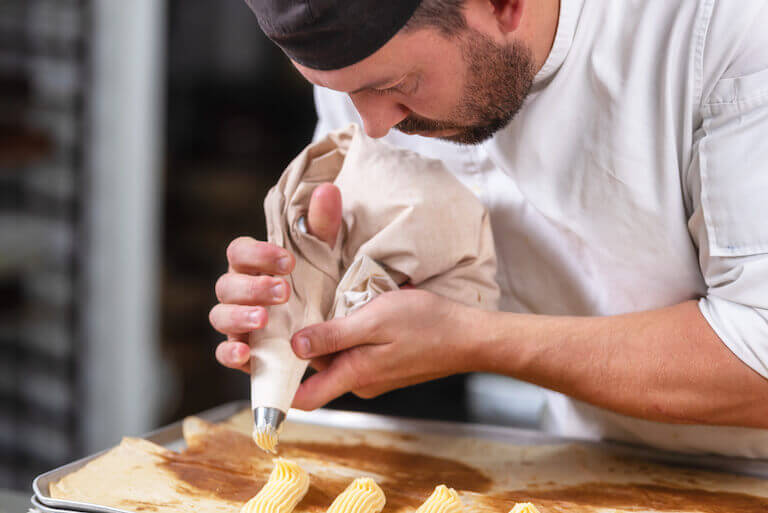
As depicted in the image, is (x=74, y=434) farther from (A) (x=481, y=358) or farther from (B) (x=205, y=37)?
(A) (x=481, y=358)

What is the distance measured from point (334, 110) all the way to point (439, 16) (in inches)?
24.0

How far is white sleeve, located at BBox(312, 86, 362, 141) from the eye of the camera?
1.51 metres

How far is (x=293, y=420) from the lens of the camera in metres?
1.44

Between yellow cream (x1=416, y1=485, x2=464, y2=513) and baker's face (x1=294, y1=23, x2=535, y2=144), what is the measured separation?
0.51m

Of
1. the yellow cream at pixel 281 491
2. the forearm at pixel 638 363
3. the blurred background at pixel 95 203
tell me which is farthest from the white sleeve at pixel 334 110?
the blurred background at pixel 95 203

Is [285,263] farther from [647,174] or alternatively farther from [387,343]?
[647,174]

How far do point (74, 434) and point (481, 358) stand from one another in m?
2.27

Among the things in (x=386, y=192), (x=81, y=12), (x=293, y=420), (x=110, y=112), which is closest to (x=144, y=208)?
(x=110, y=112)

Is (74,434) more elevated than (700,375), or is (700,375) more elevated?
(700,375)

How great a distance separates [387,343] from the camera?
1.11m

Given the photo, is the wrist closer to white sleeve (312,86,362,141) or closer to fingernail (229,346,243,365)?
fingernail (229,346,243,365)

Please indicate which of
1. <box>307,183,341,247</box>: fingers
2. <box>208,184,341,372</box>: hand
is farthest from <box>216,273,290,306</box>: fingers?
<box>307,183,341,247</box>: fingers

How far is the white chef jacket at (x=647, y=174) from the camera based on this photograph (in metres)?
1.00

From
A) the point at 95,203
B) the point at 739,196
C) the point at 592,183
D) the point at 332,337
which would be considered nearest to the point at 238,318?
the point at 332,337
